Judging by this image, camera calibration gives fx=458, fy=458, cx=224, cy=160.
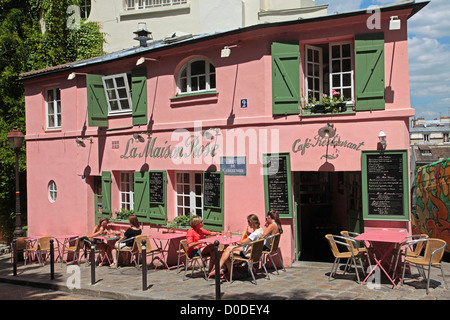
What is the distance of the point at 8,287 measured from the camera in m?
11.6

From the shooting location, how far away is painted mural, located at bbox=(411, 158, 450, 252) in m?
12.7

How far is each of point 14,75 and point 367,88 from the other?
49.6ft

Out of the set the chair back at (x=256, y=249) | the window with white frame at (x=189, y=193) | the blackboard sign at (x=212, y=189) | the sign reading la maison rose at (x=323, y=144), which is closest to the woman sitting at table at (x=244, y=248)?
the chair back at (x=256, y=249)

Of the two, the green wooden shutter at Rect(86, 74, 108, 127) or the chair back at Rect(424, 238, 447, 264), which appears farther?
the green wooden shutter at Rect(86, 74, 108, 127)

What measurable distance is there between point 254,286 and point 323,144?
341 cm

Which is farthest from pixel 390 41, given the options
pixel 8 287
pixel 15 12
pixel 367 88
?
pixel 15 12

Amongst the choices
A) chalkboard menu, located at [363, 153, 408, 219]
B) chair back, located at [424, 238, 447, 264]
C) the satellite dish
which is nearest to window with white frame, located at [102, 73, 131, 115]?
the satellite dish

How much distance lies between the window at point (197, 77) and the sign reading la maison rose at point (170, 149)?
4.39 feet

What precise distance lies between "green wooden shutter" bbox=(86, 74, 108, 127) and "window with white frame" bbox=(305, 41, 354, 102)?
21.0 ft

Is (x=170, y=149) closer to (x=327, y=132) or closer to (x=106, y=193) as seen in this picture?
(x=106, y=193)

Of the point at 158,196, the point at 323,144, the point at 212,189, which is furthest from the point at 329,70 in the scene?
the point at 158,196

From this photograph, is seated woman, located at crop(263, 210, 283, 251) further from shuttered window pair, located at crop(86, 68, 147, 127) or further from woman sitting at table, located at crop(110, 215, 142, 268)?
shuttered window pair, located at crop(86, 68, 147, 127)

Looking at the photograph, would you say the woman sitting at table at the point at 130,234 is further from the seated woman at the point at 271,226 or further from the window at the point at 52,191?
the window at the point at 52,191
